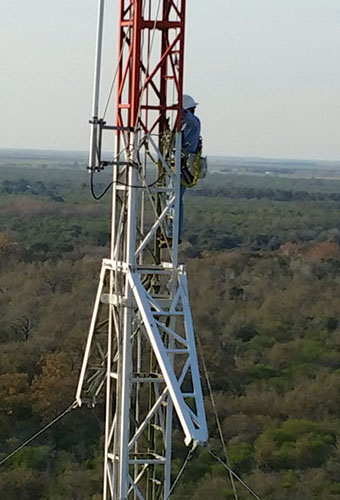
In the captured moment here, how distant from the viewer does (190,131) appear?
10.1 meters

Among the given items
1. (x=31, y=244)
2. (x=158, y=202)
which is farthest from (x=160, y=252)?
(x=31, y=244)

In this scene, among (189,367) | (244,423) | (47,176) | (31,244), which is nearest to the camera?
(189,367)

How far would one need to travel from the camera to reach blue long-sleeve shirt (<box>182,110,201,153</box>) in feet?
33.1

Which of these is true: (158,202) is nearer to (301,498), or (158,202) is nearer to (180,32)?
(180,32)

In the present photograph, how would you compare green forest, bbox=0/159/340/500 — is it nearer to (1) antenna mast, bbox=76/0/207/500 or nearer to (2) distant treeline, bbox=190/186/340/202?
(1) antenna mast, bbox=76/0/207/500

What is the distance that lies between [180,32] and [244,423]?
49.8 feet

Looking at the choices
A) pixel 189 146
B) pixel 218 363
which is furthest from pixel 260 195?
pixel 189 146

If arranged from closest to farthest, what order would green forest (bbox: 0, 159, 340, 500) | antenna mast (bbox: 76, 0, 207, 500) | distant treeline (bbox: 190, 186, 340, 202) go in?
antenna mast (bbox: 76, 0, 207, 500)
green forest (bbox: 0, 159, 340, 500)
distant treeline (bbox: 190, 186, 340, 202)

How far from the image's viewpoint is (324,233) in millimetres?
69750

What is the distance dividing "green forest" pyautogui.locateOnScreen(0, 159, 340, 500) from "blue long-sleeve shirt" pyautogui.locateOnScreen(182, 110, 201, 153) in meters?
3.30

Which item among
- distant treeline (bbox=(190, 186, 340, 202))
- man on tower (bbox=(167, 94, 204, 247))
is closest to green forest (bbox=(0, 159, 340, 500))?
man on tower (bbox=(167, 94, 204, 247))

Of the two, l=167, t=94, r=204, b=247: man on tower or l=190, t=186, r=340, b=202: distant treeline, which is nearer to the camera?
l=167, t=94, r=204, b=247: man on tower

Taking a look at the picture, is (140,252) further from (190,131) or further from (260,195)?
(260,195)

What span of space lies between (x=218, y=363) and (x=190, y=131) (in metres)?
18.8
